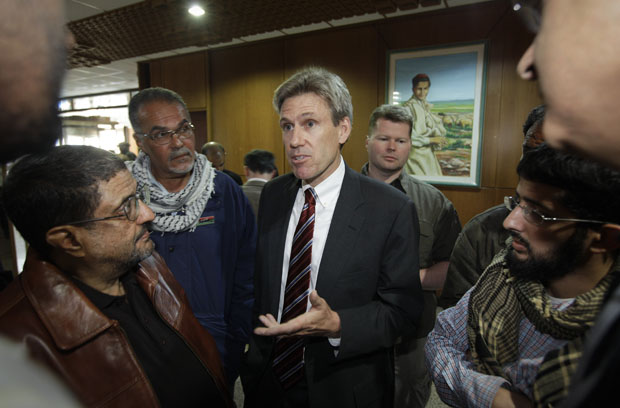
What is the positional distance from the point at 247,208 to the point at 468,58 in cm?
422

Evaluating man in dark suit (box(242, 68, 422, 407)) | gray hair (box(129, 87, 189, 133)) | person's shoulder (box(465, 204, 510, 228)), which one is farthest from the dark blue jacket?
person's shoulder (box(465, 204, 510, 228))

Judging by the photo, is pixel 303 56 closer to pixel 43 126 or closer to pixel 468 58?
pixel 468 58

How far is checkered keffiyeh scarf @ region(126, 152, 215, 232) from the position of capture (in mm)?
1897

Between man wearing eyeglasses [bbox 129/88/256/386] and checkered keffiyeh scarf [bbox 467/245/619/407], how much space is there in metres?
1.34

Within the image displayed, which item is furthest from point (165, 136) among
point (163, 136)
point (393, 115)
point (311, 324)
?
point (393, 115)

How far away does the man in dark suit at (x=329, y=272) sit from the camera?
4.62 ft

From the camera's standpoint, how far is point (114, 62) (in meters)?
7.67

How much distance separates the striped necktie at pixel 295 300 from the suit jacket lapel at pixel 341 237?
0.31ft

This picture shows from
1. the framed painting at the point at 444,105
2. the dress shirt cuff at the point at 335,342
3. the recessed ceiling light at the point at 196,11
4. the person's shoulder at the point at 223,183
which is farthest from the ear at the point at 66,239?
the framed painting at the point at 444,105

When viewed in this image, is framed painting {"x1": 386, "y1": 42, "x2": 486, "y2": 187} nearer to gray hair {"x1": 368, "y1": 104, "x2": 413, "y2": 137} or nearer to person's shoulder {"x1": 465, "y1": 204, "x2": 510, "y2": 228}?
gray hair {"x1": 368, "y1": 104, "x2": 413, "y2": 137}

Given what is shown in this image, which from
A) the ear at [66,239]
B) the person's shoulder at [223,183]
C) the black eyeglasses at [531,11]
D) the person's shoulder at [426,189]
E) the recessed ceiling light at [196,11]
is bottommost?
the ear at [66,239]

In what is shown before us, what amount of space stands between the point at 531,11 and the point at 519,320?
994mm

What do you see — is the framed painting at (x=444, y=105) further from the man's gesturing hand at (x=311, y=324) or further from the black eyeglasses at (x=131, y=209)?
the black eyeglasses at (x=131, y=209)

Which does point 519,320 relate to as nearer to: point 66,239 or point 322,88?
point 322,88
